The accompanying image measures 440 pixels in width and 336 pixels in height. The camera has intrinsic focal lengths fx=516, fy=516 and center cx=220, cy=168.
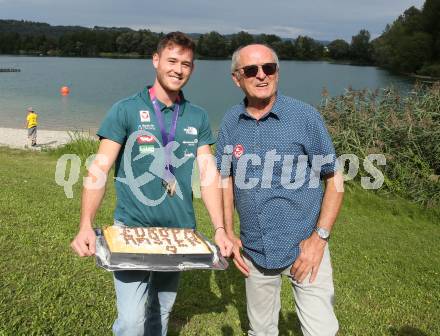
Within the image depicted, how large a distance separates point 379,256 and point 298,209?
16.0 ft

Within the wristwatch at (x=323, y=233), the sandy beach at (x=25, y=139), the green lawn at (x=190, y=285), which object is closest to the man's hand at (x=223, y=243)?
the wristwatch at (x=323, y=233)

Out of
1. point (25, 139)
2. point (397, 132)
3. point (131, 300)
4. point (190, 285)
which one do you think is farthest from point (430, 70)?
point (131, 300)

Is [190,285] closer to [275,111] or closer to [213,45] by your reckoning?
[275,111]

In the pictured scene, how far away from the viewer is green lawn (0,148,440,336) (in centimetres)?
432

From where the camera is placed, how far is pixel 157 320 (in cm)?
353

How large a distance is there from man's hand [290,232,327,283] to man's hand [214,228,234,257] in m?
0.42

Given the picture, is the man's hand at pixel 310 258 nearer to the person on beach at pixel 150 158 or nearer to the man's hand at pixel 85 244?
the person on beach at pixel 150 158

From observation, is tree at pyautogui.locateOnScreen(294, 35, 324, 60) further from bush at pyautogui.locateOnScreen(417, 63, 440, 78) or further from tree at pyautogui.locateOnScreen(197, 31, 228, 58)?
bush at pyautogui.locateOnScreen(417, 63, 440, 78)

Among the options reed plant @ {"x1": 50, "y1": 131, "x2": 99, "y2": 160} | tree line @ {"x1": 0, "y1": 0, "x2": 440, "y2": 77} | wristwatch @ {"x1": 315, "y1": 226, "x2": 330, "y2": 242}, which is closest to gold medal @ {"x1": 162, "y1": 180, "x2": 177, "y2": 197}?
wristwatch @ {"x1": 315, "y1": 226, "x2": 330, "y2": 242}

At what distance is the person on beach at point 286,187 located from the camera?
3.20 m

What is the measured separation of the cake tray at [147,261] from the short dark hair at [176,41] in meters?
1.25

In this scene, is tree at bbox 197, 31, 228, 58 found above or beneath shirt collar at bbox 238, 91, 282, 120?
beneath

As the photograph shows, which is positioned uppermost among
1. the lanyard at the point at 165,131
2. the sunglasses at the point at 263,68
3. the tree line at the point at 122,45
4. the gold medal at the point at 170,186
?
the sunglasses at the point at 263,68

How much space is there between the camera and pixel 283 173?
127 inches
